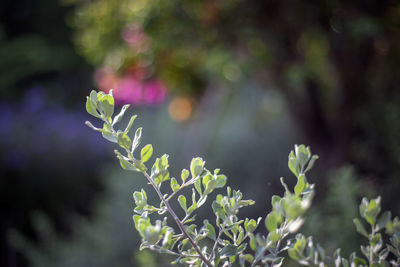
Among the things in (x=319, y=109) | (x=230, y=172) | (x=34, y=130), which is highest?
(x=319, y=109)

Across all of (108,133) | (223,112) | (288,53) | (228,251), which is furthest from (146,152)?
(223,112)

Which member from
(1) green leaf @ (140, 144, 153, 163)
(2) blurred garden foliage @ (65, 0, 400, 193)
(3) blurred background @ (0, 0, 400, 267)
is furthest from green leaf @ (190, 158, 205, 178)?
(2) blurred garden foliage @ (65, 0, 400, 193)

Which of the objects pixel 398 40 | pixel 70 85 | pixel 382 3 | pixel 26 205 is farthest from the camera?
pixel 70 85

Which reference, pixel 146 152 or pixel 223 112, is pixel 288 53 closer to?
pixel 223 112

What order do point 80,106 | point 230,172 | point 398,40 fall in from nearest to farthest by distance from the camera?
point 398,40 → point 230,172 → point 80,106

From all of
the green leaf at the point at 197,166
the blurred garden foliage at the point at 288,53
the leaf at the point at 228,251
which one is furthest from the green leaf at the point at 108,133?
the blurred garden foliage at the point at 288,53

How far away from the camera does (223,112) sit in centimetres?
305

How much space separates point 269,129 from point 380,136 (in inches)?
46.3

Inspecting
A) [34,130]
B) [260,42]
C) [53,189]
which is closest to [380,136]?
[260,42]

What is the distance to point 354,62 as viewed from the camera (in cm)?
223

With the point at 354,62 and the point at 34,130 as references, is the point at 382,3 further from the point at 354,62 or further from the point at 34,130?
the point at 34,130

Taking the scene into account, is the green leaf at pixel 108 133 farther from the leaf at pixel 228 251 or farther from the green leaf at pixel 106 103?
the leaf at pixel 228 251

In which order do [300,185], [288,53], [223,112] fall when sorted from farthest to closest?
[223,112], [288,53], [300,185]

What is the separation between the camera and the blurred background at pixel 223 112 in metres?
1.94
